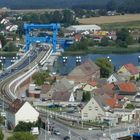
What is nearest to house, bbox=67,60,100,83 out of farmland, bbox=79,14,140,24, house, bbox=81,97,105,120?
house, bbox=81,97,105,120

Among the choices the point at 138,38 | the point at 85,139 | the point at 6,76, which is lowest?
the point at 85,139

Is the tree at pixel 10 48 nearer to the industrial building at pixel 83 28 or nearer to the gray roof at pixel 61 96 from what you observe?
the industrial building at pixel 83 28

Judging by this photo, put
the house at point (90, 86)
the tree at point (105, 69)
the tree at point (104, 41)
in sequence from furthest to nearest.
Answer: the tree at point (104, 41)
the tree at point (105, 69)
the house at point (90, 86)

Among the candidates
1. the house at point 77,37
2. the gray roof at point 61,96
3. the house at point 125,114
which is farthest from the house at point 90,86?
the house at point 77,37

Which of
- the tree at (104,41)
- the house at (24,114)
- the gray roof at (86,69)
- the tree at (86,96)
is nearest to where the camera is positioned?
the house at (24,114)

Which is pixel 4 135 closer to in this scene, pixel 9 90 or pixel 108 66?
pixel 9 90

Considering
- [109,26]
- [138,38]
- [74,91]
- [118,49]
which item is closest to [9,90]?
[74,91]
